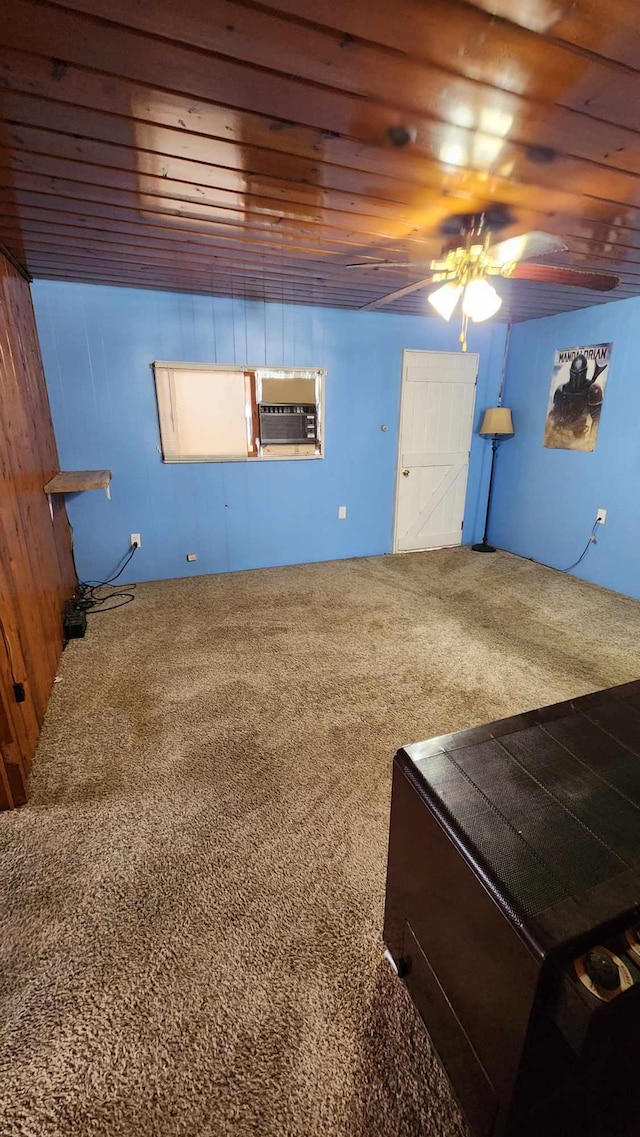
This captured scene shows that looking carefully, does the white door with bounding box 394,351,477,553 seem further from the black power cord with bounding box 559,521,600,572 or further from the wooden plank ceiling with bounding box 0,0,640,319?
the wooden plank ceiling with bounding box 0,0,640,319

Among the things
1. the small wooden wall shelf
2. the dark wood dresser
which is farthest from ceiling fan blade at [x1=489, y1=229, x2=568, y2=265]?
the small wooden wall shelf

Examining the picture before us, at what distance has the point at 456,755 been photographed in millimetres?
1061

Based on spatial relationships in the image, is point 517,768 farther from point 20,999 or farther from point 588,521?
point 588,521

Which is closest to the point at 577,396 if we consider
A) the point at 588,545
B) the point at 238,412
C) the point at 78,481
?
the point at 588,545

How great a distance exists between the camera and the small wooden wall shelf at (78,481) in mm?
3114

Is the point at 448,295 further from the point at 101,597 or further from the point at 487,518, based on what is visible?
the point at 487,518

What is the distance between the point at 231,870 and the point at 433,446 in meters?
4.37

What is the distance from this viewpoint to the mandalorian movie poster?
158 inches

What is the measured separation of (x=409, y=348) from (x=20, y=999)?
5.00 meters

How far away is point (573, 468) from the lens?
14.3 ft

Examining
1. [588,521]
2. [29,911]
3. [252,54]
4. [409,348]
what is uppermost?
[252,54]

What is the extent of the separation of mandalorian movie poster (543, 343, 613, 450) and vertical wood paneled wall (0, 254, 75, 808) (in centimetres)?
441

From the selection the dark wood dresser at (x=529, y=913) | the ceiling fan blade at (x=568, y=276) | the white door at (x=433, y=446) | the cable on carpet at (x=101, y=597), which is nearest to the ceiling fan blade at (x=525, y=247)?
the ceiling fan blade at (x=568, y=276)

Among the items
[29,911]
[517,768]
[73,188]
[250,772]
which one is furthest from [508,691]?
[73,188]
